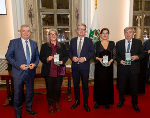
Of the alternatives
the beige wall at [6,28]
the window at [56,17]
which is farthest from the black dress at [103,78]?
the beige wall at [6,28]

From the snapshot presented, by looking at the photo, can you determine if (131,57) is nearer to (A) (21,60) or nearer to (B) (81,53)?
(B) (81,53)

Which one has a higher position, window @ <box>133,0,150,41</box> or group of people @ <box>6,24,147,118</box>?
window @ <box>133,0,150,41</box>

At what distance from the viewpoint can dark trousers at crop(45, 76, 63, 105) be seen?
8.93 ft

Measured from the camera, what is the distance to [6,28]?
4.73m

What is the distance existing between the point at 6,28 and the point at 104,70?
140 inches

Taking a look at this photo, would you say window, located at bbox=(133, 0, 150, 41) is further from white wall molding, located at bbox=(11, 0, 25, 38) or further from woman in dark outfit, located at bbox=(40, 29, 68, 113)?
woman in dark outfit, located at bbox=(40, 29, 68, 113)

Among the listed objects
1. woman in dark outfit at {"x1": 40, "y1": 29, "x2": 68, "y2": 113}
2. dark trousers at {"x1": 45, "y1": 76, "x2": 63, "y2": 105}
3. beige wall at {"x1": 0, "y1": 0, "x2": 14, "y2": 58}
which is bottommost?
dark trousers at {"x1": 45, "y1": 76, "x2": 63, "y2": 105}

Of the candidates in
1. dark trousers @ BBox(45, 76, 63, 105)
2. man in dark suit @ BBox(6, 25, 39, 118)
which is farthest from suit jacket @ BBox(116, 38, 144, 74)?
man in dark suit @ BBox(6, 25, 39, 118)

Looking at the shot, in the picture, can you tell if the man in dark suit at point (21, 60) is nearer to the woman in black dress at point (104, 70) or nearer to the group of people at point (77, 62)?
the group of people at point (77, 62)

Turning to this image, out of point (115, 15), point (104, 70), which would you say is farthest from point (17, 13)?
point (104, 70)

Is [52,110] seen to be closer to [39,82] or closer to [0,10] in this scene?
[39,82]

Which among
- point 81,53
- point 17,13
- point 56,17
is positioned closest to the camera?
point 81,53

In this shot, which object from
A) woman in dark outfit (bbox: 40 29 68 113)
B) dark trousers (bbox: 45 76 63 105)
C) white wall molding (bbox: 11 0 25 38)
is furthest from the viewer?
white wall molding (bbox: 11 0 25 38)

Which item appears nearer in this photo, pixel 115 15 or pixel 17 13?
pixel 17 13
